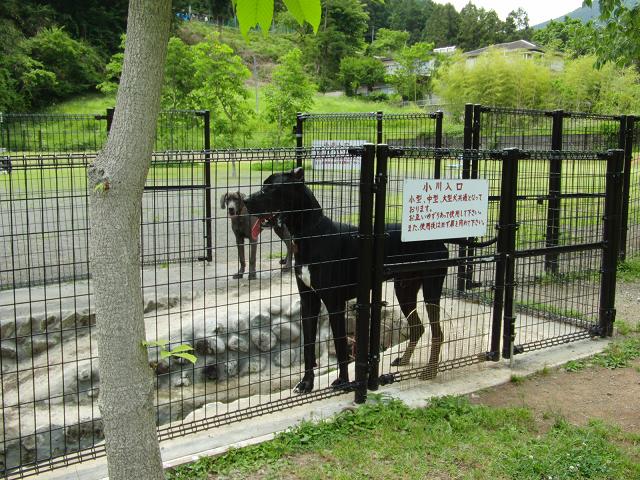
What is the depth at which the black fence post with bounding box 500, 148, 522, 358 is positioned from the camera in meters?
5.37

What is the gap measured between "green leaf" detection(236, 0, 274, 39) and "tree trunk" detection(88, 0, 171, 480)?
340 millimetres

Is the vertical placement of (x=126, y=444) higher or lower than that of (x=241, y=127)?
lower

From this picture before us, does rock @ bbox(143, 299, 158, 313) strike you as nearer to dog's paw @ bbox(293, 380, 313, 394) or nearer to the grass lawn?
dog's paw @ bbox(293, 380, 313, 394)

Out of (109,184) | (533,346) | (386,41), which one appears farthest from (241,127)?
(386,41)

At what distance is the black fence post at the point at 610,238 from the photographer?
6117 millimetres

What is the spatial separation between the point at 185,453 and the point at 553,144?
6.60 metres

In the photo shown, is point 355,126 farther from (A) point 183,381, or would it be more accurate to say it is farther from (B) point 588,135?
(A) point 183,381

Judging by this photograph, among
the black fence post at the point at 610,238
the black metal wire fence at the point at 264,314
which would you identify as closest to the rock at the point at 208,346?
the black metal wire fence at the point at 264,314

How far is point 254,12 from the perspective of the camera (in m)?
1.56

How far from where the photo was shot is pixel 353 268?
15.8 feet

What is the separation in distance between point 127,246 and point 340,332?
323 cm

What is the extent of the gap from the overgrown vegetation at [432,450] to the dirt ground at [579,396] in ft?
0.76

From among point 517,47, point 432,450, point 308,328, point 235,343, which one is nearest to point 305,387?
point 308,328

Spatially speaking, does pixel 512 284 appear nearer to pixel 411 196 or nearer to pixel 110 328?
pixel 411 196
